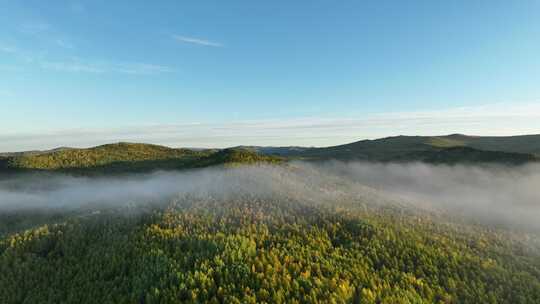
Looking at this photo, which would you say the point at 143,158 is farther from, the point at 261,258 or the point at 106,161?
the point at 261,258

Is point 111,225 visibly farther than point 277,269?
Yes

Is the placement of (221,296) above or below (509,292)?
above

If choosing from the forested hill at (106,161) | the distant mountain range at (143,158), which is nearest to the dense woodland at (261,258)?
the forested hill at (106,161)

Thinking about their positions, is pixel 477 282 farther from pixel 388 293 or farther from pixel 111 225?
pixel 111 225

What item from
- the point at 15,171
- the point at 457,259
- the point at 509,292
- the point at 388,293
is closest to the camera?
the point at 388,293

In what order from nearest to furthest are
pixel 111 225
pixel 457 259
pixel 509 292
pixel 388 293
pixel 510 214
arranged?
pixel 388 293
pixel 509 292
pixel 457 259
pixel 111 225
pixel 510 214

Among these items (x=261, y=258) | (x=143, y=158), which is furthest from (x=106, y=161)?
(x=261, y=258)

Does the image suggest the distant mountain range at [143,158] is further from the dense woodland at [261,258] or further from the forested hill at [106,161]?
the dense woodland at [261,258]

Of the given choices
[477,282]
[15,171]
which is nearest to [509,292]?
[477,282]

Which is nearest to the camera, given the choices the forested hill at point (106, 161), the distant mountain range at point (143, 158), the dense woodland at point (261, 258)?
the dense woodland at point (261, 258)

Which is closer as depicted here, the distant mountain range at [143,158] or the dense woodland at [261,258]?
the dense woodland at [261,258]
